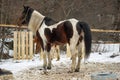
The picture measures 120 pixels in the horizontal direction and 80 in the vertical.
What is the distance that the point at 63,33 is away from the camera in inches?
319

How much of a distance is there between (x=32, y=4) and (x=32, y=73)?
7037 millimetres

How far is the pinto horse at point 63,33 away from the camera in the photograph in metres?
7.88

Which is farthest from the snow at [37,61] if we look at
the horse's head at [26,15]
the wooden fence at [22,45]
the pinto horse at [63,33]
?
the horse's head at [26,15]

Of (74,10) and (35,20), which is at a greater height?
(74,10)

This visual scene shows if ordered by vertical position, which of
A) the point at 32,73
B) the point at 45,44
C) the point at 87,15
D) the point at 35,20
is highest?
the point at 87,15

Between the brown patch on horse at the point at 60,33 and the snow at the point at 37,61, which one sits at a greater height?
the brown patch on horse at the point at 60,33

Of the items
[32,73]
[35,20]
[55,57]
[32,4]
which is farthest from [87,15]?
[32,73]

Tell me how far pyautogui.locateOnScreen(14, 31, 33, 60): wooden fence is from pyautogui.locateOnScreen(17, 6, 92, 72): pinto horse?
224 cm

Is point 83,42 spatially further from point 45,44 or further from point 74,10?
point 74,10

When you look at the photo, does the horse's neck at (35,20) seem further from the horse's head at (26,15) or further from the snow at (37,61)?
the snow at (37,61)

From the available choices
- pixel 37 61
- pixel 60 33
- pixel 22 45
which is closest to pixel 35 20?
pixel 60 33

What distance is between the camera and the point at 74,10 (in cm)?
1725

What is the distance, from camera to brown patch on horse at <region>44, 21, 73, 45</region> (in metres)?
7.95

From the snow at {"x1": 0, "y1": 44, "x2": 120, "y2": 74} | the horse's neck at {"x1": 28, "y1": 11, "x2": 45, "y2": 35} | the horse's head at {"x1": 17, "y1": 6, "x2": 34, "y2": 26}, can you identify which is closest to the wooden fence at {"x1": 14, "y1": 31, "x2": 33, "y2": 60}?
the snow at {"x1": 0, "y1": 44, "x2": 120, "y2": 74}
